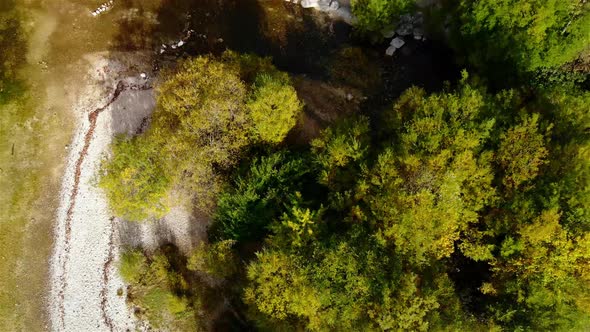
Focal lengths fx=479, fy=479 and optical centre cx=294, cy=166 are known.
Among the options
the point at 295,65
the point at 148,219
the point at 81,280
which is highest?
the point at 295,65

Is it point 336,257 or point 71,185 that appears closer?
point 336,257

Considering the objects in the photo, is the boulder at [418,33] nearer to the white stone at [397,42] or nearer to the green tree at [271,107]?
the white stone at [397,42]

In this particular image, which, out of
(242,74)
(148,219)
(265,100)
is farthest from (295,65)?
(148,219)

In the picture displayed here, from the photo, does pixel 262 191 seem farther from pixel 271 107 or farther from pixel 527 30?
pixel 527 30

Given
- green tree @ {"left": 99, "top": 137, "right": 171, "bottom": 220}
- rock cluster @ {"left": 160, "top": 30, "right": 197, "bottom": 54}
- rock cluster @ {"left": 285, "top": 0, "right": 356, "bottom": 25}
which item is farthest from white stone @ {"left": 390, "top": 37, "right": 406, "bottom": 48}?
green tree @ {"left": 99, "top": 137, "right": 171, "bottom": 220}

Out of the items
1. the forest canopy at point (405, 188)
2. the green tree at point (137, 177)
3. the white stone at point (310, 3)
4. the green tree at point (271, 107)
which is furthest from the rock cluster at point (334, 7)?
the green tree at point (137, 177)

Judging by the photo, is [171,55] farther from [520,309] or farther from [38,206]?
[520,309]

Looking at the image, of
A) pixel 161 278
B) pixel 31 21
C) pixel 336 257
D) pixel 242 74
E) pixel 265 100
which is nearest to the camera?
pixel 336 257
